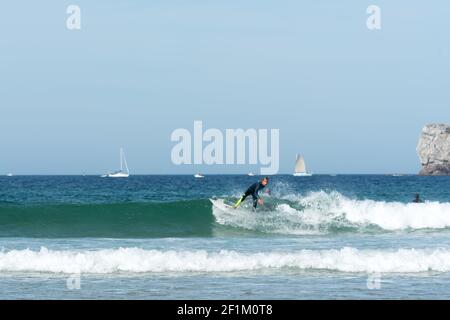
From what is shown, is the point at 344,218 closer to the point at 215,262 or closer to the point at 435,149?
the point at 215,262

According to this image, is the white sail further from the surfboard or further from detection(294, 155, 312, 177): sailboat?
the surfboard

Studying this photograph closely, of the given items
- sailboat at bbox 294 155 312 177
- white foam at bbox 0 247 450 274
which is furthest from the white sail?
white foam at bbox 0 247 450 274

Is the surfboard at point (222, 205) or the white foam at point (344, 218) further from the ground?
the surfboard at point (222, 205)

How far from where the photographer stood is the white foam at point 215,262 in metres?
16.1

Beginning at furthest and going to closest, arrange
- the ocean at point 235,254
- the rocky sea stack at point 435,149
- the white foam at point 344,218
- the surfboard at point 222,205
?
the rocky sea stack at point 435,149, the surfboard at point 222,205, the white foam at point 344,218, the ocean at point 235,254

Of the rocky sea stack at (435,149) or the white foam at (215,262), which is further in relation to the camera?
the rocky sea stack at (435,149)

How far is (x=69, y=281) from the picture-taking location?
14.6 meters

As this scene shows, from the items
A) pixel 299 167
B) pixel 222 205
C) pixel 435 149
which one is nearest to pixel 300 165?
pixel 299 167

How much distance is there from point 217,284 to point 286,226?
40.3 feet

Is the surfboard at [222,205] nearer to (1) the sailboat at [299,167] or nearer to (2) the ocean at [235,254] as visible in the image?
(2) the ocean at [235,254]

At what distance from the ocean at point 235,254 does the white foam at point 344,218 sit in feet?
0.16

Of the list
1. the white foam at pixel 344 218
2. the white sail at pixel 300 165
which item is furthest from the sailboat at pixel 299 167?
the white foam at pixel 344 218
